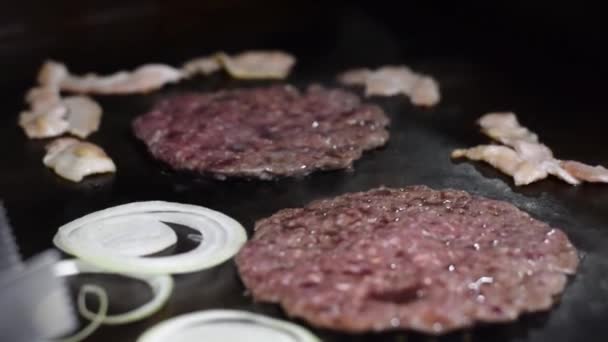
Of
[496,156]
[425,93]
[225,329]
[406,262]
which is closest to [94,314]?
[225,329]

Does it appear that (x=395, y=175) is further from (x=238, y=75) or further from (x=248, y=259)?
(x=238, y=75)

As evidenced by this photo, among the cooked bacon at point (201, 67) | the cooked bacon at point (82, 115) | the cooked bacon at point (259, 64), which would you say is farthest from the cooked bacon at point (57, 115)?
the cooked bacon at point (259, 64)

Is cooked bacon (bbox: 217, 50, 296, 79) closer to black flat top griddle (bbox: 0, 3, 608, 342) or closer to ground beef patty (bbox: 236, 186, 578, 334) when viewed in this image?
black flat top griddle (bbox: 0, 3, 608, 342)

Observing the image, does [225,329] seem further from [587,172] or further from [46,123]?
[46,123]

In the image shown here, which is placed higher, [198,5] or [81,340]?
[198,5]

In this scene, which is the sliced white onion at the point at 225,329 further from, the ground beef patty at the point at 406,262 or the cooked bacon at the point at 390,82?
the cooked bacon at the point at 390,82

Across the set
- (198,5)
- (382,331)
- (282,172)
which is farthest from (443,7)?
(382,331)
